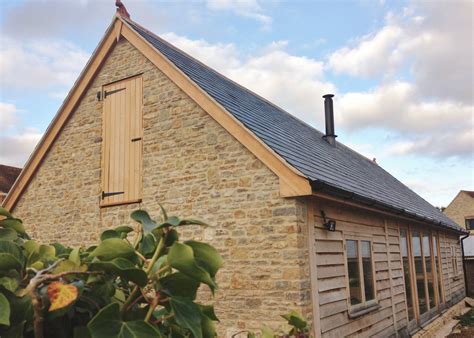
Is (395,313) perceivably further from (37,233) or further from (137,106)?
(37,233)

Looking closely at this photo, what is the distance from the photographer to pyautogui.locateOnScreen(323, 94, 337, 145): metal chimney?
1369cm

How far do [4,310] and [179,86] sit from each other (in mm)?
8142

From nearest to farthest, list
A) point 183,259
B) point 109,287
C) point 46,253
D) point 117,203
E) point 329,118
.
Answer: point 183,259 < point 109,287 < point 46,253 < point 117,203 < point 329,118

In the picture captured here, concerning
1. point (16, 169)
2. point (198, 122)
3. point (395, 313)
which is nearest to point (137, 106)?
point (198, 122)

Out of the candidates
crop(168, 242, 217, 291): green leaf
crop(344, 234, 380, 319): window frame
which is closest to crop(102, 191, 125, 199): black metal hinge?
crop(344, 234, 380, 319): window frame

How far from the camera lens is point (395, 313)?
1039cm

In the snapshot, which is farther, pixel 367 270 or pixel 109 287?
pixel 367 270

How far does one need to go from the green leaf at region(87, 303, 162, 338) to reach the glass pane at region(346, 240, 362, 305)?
786cm

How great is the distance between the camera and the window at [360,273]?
334 inches

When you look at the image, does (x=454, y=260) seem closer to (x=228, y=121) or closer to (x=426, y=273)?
(x=426, y=273)

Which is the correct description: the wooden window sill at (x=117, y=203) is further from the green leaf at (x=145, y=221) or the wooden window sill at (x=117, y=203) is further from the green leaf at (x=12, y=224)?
the green leaf at (x=145, y=221)

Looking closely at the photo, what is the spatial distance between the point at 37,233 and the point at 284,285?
21.7ft

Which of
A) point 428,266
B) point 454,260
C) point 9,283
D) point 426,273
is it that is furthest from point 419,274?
point 9,283

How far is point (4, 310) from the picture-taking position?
36.2 inches
